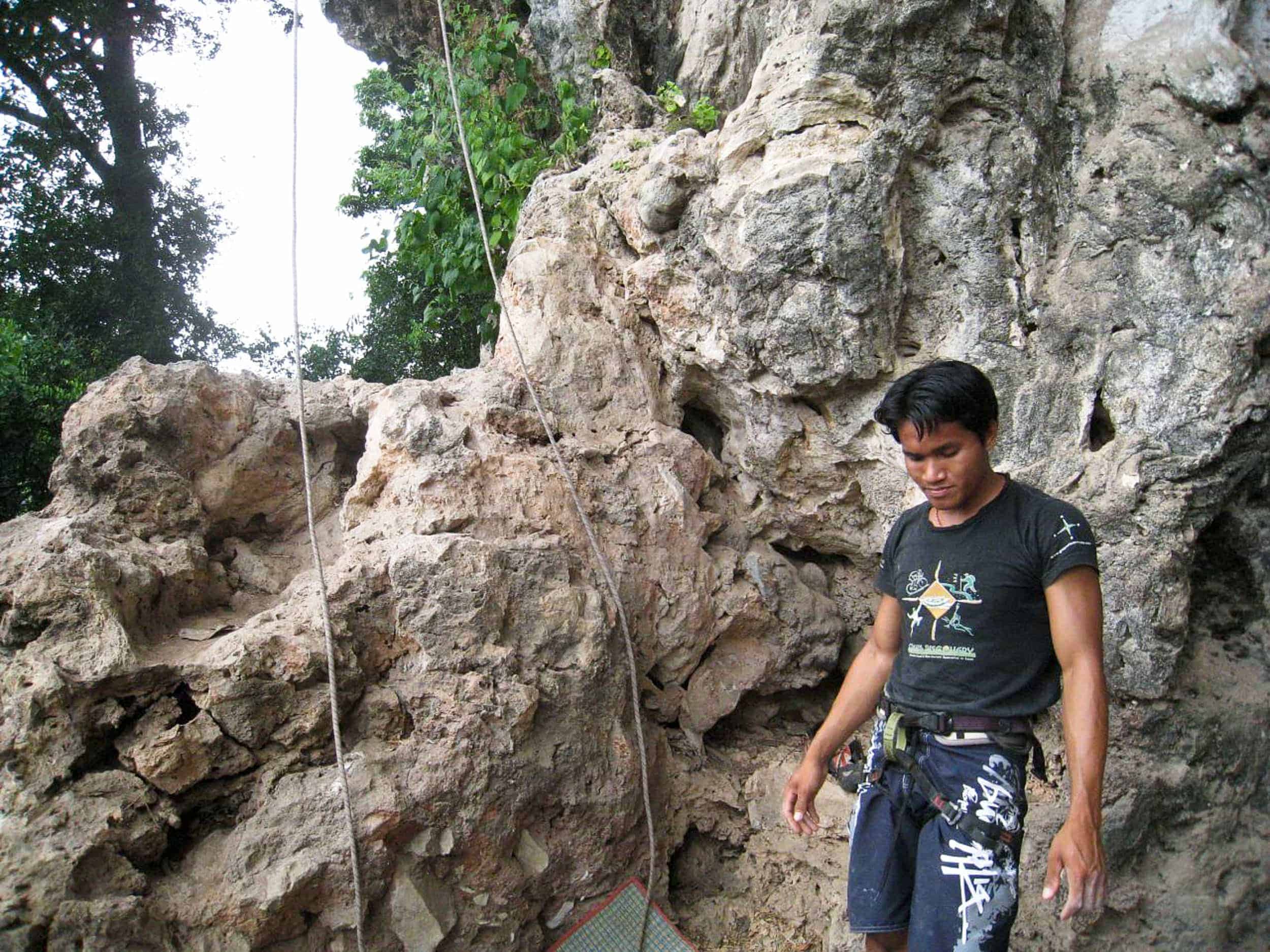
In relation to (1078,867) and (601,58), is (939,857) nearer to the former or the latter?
(1078,867)

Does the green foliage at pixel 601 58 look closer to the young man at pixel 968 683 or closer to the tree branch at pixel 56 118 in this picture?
the young man at pixel 968 683

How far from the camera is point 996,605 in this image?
Answer: 1769 millimetres

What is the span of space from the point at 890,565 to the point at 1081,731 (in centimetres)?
59

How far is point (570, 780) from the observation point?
112 inches

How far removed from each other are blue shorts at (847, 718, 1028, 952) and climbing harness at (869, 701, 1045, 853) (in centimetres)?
1

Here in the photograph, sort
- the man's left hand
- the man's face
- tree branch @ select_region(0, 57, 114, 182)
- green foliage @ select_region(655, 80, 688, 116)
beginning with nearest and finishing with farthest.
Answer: the man's left hand
the man's face
green foliage @ select_region(655, 80, 688, 116)
tree branch @ select_region(0, 57, 114, 182)

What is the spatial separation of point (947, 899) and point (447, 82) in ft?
16.7

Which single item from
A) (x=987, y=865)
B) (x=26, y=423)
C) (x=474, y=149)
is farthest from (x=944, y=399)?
(x=26, y=423)

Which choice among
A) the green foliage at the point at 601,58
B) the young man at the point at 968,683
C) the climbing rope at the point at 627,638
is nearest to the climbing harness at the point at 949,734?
the young man at the point at 968,683

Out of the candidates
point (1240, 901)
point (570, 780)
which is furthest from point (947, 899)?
point (1240, 901)

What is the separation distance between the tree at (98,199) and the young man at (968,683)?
7207mm

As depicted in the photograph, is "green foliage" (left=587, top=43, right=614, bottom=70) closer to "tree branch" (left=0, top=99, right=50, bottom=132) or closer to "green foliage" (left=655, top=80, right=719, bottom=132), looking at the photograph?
"green foliage" (left=655, top=80, right=719, bottom=132)

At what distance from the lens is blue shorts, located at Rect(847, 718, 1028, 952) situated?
68.1 inches

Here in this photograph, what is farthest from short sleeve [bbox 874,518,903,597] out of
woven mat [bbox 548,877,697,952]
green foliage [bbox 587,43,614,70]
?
green foliage [bbox 587,43,614,70]
